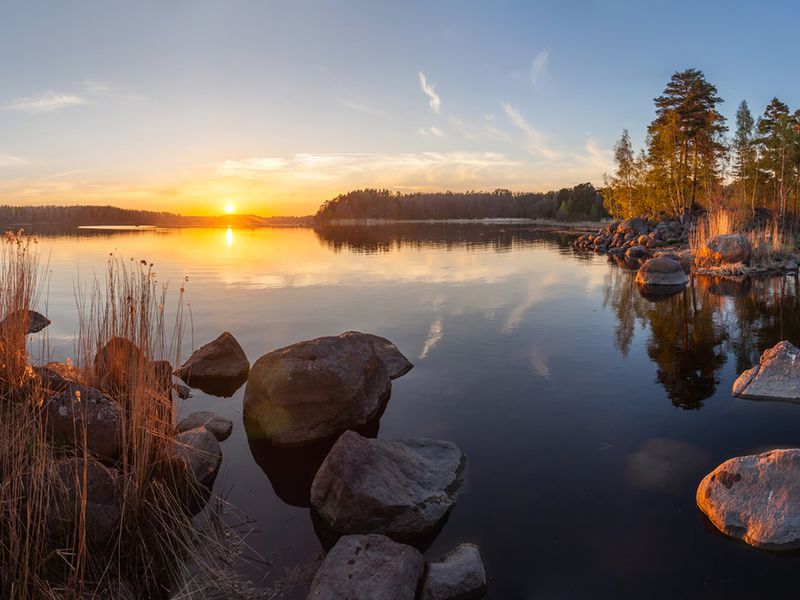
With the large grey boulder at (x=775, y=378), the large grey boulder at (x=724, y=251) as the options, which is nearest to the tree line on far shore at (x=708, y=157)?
the large grey boulder at (x=724, y=251)

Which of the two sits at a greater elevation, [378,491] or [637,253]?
[637,253]

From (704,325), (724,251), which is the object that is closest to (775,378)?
(704,325)

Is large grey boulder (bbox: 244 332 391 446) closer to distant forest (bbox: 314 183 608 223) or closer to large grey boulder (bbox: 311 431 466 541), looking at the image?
large grey boulder (bbox: 311 431 466 541)

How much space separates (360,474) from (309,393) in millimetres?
2486

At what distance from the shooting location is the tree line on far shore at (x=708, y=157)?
4559 centimetres

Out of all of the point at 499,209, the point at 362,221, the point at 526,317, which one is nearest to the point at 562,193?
the point at 499,209

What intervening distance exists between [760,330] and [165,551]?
1468cm

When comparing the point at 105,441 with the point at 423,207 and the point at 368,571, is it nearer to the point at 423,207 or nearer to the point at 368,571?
the point at 368,571

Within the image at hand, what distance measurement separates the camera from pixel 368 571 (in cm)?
440

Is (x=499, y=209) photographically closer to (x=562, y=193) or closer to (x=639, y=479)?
(x=562, y=193)

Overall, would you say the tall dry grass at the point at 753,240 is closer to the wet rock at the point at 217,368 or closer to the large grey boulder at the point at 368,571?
the wet rock at the point at 217,368

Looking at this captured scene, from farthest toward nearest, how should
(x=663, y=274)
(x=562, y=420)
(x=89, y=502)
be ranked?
(x=663, y=274) < (x=562, y=420) < (x=89, y=502)

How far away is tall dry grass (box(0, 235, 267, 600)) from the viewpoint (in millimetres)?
4246

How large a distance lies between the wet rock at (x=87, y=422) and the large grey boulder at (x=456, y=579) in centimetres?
335
